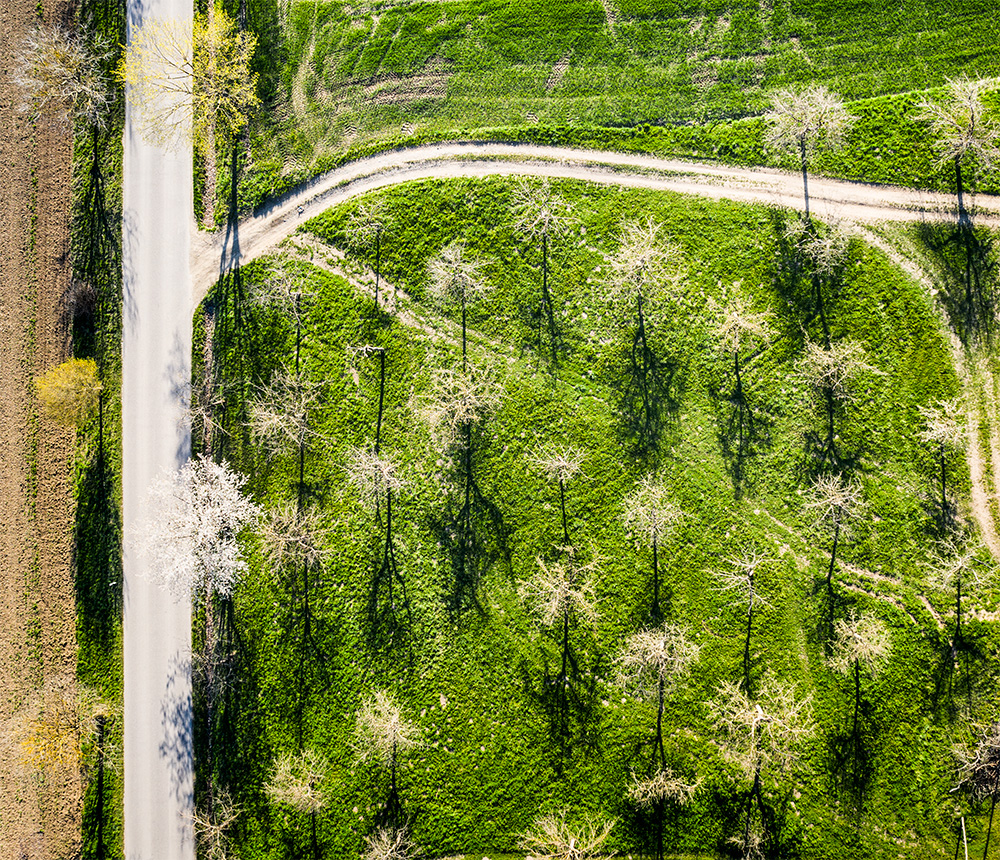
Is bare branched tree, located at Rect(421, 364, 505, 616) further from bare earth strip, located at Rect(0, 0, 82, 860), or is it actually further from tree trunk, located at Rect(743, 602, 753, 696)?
bare earth strip, located at Rect(0, 0, 82, 860)

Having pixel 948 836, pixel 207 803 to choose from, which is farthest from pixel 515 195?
pixel 948 836

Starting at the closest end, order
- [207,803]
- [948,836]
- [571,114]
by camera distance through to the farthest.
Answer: [948,836]
[207,803]
[571,114]

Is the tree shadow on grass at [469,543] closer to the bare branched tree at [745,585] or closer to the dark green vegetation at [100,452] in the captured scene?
the bare branched tree at [745,585]

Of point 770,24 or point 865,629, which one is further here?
point 770,24

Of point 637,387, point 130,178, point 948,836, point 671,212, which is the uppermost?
point 130,178

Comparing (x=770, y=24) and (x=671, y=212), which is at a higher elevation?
(x=770, y=24)

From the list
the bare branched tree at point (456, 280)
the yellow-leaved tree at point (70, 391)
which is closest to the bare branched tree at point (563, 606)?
the bare branched tree at point (456, 280)

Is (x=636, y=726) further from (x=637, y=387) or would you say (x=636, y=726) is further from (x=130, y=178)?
(x=130, y=178)
